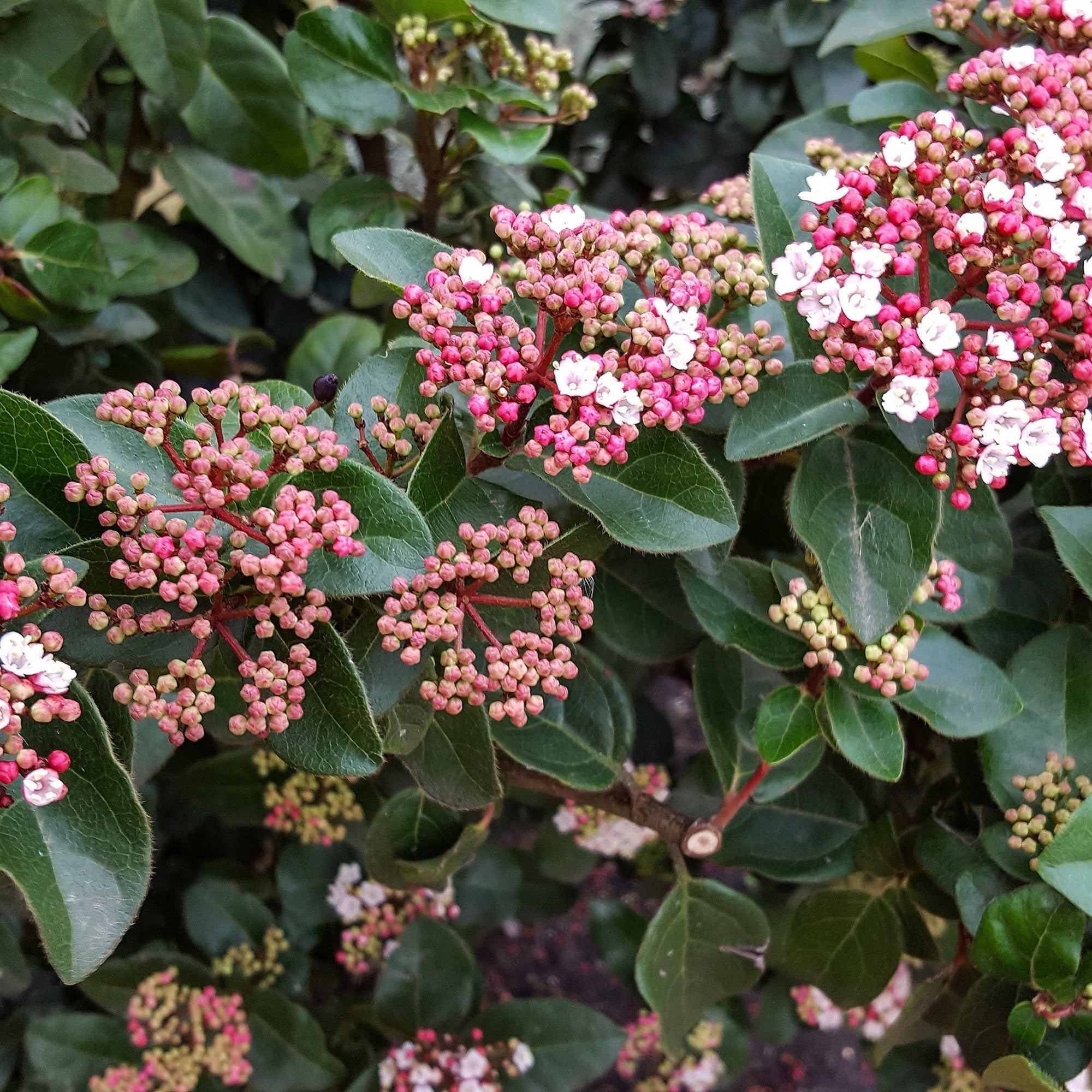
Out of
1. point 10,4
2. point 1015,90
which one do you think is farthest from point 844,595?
point 10,4

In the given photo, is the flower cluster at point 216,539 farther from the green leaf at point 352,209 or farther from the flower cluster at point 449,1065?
the flower cluster at point 449,1065

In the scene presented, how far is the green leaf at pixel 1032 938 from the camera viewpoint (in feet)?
2.33

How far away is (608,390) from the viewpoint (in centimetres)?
56

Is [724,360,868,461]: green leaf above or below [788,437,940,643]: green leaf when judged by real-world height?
above

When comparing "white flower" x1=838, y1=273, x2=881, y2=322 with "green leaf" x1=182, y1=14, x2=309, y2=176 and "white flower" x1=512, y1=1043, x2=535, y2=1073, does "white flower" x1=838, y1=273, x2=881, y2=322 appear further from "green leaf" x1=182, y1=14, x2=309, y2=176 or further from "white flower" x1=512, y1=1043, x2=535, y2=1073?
"white flower" x1=512, y1=1043, x2=535, y2=1073

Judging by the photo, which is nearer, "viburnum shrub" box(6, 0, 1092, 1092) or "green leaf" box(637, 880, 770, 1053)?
"viburnum shrub" box(6, 0, 1092, 1092)

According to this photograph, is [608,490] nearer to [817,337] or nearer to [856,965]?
[817,337]

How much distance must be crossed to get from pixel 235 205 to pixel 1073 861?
1141 mm

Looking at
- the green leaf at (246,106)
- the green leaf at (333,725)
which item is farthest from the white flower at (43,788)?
the green leaf at (246,106)

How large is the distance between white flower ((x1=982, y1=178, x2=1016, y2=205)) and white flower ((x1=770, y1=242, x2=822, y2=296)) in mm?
107

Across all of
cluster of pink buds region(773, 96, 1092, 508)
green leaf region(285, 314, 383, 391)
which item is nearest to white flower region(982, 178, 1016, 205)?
cluster of pink buds region(773, 96, 1092, 508)

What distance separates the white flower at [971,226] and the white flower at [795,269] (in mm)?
85

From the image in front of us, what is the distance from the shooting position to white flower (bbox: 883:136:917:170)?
605mm

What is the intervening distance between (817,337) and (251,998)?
3.48ft
